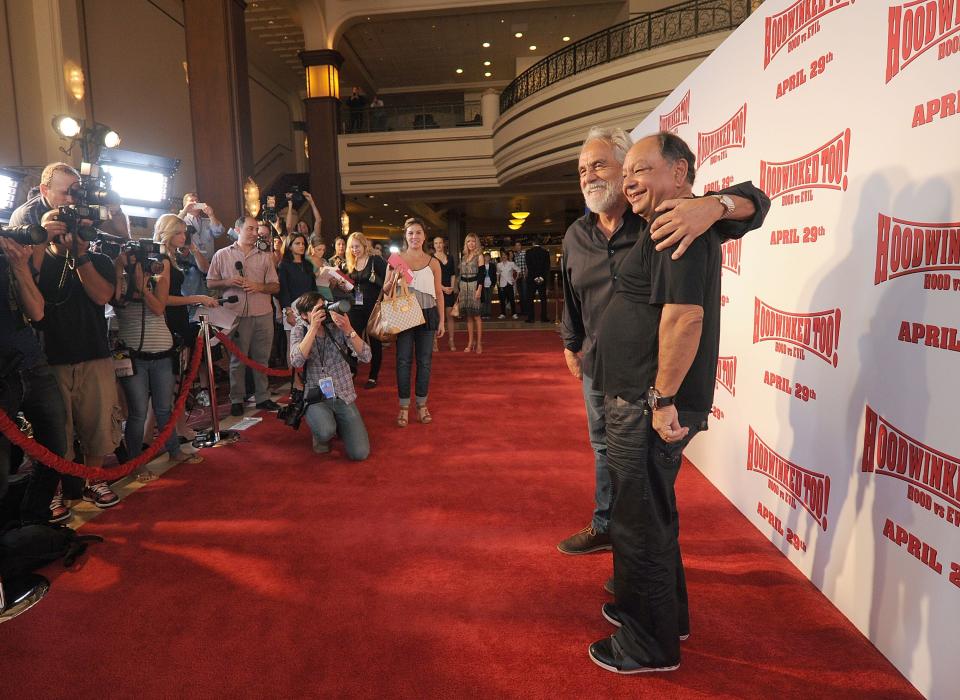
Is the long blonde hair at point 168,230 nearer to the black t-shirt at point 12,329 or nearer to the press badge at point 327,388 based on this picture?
the press badge at point 327,388

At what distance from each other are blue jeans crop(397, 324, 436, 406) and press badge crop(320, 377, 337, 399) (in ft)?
2.25

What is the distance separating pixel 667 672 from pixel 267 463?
2722mm

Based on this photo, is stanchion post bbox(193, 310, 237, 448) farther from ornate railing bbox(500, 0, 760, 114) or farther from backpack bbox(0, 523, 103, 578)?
ornate railing bbox(500, 0, 760, 114)

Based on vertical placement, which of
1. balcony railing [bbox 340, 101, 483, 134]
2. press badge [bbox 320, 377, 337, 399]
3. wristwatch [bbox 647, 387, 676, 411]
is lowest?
press badge [bbox 320, 377, 337, 399]

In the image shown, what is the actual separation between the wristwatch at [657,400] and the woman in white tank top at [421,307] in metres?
2.87

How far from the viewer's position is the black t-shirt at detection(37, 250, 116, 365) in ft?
8.64

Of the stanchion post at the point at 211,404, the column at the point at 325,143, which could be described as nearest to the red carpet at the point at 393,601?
the stanchion post at the point at 211,404

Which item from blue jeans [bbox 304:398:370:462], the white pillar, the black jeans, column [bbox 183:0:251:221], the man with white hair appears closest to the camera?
the man with white hair

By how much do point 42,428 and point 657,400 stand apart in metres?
2.63

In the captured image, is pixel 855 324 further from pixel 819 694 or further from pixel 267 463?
pixel 267 463

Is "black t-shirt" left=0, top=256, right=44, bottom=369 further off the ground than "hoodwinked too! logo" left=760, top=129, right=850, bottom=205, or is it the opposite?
"hoodwinked too! logo" left=760, top=129, right=850, bottom=205

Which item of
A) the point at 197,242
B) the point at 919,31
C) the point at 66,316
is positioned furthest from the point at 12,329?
the point at 197,242

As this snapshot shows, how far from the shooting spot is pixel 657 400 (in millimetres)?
1491

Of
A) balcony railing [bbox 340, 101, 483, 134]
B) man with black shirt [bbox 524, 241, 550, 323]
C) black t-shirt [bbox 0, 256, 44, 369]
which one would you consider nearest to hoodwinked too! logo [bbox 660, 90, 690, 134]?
black t-shirt [bbox 0, 256, 44, 369]
